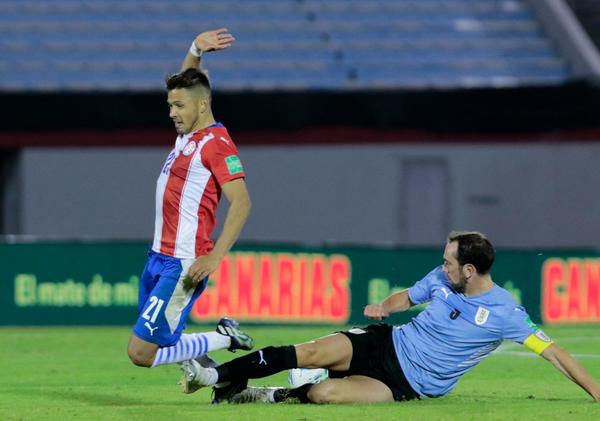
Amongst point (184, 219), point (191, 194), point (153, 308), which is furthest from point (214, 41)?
point (153, 308)

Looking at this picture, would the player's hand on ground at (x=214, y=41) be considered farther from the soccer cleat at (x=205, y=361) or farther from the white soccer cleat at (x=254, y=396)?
the white soccer cleat at (x=254, y=396)

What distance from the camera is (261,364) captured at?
8.24 meters

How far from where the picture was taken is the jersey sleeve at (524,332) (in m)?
8.16

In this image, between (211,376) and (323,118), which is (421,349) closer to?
(211,376)

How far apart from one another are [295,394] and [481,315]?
1.22m

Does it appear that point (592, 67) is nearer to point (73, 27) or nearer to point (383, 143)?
point (383, 143)

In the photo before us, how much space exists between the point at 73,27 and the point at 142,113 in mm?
1844

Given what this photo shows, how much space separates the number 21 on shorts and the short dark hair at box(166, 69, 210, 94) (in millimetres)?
1243

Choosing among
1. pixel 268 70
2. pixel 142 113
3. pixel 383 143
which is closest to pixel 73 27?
pixel 142 113

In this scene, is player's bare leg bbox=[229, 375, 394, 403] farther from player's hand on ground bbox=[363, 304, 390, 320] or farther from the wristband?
the wristband

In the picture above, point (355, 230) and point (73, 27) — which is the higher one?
point (73, 27)

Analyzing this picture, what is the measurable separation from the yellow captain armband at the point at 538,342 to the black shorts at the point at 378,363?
0.80 metres

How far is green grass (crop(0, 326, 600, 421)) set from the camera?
7965 millimetres

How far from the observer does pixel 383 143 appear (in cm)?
2292
